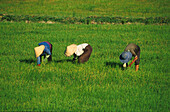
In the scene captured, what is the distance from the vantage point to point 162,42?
10672 millimetres

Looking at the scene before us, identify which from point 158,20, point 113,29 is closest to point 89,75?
point 113,29

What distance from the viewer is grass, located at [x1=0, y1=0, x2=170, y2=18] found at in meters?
23.1

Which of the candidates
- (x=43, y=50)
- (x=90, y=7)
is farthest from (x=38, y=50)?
(x=90, y=7)

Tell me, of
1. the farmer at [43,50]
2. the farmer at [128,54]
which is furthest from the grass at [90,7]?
the farmer at [128,54]

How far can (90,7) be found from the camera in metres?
25.9

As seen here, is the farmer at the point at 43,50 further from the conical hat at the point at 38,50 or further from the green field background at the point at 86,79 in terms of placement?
the green field background at the point at 86,79

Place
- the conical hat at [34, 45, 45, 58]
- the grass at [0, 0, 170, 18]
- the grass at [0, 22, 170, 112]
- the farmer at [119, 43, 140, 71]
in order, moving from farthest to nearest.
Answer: the grass at [0, 0, 170, 18]
the conical hat at [34, 45, 45, 58]
the farmer at [119, 43, 140, 71]
the grass at [0, 22, 170, 112]

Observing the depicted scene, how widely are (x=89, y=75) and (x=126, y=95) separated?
1.42 meters

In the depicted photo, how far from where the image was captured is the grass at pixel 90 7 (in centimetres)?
2314

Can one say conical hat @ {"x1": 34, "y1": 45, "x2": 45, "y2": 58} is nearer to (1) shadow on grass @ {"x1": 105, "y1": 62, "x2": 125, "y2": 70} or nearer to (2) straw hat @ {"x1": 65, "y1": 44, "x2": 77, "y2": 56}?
(2) straw hat @ {"x1": 65, "y1": 44, "x2": 77, "y2": 56}

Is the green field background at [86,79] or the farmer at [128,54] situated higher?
the farmer at [128,54]

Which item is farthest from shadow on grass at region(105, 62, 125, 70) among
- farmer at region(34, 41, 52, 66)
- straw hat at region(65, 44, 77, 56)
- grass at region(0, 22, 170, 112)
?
farmer at region(34, 41, 52, 66)

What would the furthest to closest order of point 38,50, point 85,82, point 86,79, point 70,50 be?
1. point 38,50
2. point 70,50
3. point 86,79
4. point 85,82

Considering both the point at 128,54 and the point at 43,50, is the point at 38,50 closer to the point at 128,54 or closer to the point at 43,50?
the point at 43,50
